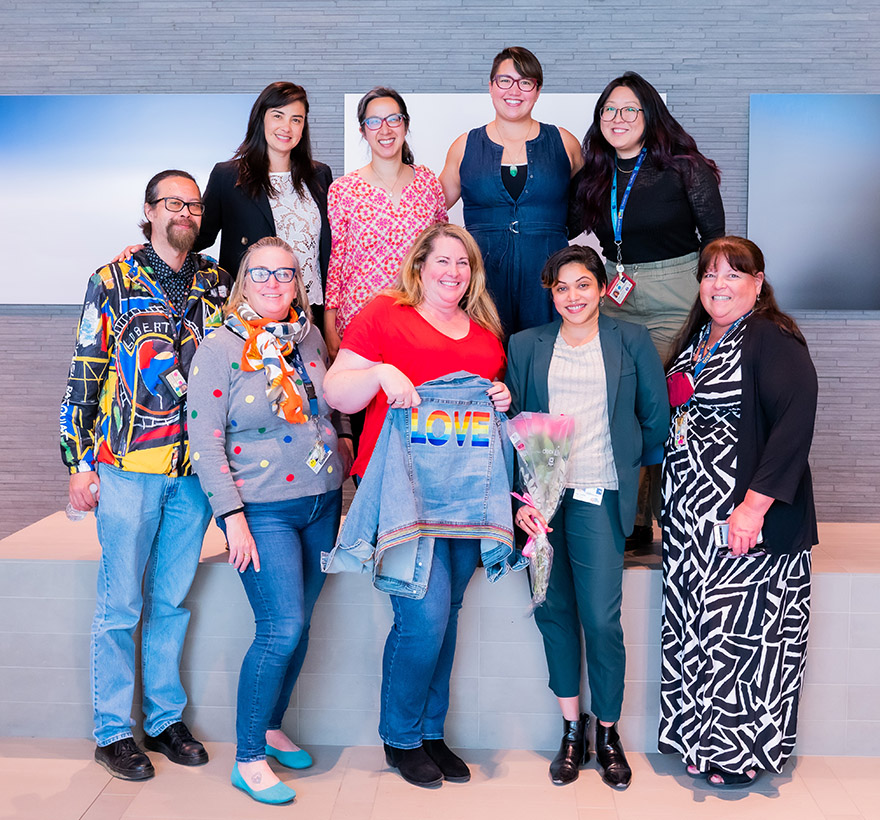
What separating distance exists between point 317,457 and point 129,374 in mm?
598

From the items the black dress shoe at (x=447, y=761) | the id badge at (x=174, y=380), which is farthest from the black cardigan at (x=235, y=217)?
the black dress shoe at (x=447, y=761)

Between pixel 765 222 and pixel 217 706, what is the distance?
3230mm

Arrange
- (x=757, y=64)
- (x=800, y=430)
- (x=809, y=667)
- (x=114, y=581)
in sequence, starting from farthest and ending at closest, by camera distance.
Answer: (x=757, y=64), (x=809, y=667), (x=114, y=581), (x=800, y=430)

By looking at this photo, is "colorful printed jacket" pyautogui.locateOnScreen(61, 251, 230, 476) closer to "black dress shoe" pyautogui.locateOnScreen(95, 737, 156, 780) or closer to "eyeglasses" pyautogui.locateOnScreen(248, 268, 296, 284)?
"eyeglasses" pyautogui.locateOnScreen(248, 268, 296, 284)

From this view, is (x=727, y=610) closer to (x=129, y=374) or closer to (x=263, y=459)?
(x=263, y=459)

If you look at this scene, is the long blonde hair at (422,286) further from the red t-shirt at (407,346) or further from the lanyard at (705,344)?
the lanyard at (705,344)

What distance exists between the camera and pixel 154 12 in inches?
170

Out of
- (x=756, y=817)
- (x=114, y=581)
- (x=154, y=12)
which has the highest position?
(x=154, y=12)

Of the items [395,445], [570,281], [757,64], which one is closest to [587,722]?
[395,445]

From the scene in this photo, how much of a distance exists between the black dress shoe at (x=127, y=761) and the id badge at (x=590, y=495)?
152cm

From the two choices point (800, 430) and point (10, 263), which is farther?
point (10, 263)

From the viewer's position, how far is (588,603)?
266cm

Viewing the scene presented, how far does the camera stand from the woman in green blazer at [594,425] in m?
2.62

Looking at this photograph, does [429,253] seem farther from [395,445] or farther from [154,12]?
[154,12]
